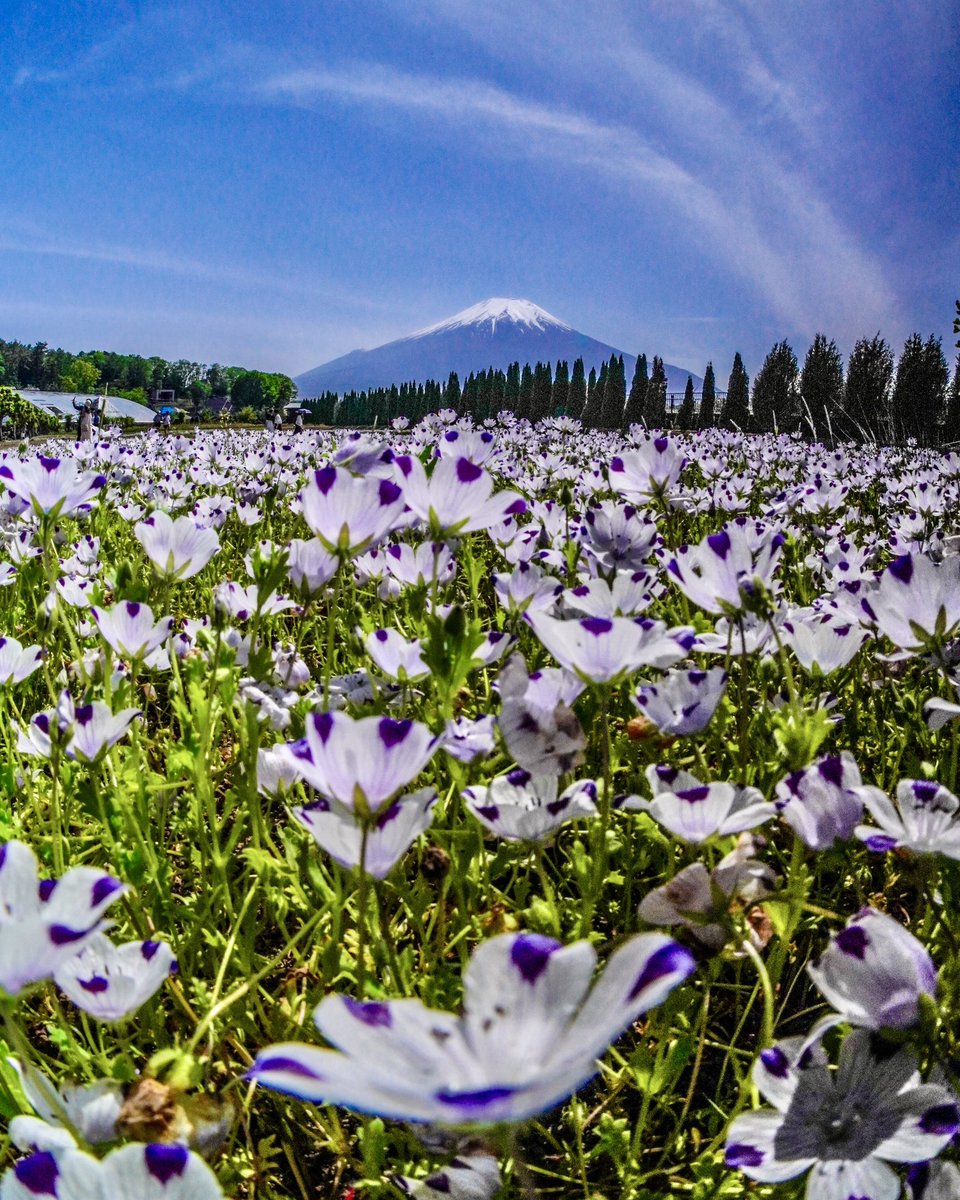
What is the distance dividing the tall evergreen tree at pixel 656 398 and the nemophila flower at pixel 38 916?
33619 mm

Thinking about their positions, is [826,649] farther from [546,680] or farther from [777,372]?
[777,372]

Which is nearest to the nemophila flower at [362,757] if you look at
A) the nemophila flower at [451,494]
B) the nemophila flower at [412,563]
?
the nemophila flower at [451,494]

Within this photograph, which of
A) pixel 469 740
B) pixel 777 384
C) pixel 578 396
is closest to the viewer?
pixel 469 740

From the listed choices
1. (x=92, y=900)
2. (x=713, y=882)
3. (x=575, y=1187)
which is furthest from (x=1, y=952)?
(x=575, y=1187)

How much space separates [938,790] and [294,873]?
702mm

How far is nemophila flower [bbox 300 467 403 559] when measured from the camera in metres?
0.95

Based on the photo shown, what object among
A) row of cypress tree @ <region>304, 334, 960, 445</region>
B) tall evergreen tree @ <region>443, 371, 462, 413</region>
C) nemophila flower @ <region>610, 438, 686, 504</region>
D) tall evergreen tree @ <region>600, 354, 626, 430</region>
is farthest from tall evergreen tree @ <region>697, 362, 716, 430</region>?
nemophila flower @ <region>610, 438, 686, 504</region>

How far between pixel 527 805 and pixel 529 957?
0.41 m

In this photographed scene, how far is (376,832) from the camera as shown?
651 millimetres

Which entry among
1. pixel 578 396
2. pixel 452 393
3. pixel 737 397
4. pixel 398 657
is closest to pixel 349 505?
pixel 398 657

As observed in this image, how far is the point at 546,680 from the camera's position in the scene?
2.74ft

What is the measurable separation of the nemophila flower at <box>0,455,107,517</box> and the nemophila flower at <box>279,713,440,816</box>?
97 centimetres

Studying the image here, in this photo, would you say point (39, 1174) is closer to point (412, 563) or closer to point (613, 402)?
point (412, 563)

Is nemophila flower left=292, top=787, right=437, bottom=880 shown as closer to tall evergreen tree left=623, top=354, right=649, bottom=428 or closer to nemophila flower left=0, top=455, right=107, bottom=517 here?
nemophila flower left=0, top=455, right=107, bottom=517
